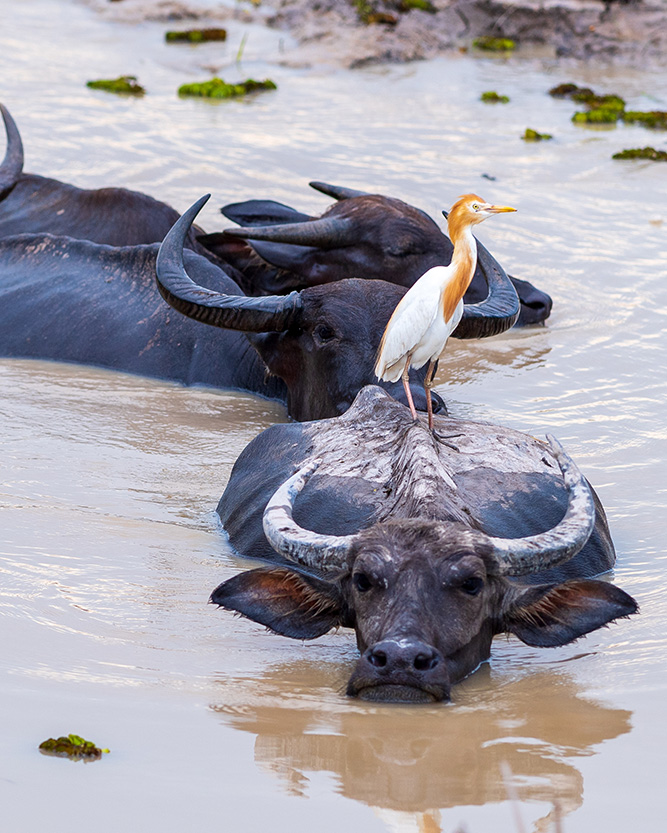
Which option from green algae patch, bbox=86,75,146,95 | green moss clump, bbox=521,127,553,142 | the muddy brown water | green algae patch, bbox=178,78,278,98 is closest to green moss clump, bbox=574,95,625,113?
green moss clump, bbox=521,127,553,142

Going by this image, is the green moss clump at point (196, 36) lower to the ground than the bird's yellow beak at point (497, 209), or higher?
lower

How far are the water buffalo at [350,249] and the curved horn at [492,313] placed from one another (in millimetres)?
1203

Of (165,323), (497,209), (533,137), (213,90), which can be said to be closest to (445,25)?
(213,90)

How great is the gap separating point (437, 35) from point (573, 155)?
272 inches

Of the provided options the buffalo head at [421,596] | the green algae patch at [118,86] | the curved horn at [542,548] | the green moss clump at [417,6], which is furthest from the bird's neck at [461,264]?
the green moss clump at [417,6]

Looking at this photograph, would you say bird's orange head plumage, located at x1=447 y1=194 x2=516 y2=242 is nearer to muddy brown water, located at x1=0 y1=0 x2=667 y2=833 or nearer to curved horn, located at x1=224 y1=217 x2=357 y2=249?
muddy brown water, located at x1=0 y1=0 x2=667 y2=833

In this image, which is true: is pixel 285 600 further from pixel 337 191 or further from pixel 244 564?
pixel 337 191

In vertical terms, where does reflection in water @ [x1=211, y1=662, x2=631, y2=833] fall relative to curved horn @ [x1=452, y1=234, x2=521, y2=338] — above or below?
above

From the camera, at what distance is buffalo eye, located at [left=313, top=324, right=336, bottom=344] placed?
6266mm

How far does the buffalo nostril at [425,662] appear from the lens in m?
3.46

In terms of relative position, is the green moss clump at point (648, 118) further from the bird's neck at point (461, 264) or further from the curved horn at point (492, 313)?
the bird's neck at point (461, 264)

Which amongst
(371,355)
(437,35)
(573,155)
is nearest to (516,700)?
(371,355)

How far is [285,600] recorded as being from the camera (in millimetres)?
3941

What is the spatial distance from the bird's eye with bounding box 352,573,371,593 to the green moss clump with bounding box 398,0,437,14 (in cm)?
1669
